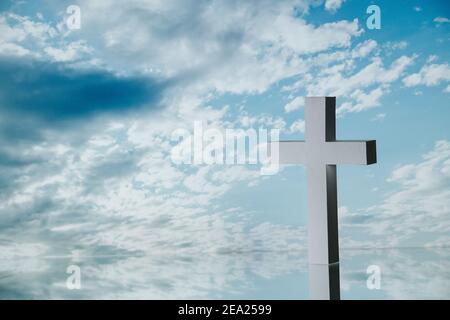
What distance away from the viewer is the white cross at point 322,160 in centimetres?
480

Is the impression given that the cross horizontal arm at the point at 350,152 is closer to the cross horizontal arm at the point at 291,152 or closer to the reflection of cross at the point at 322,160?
the reflection of cross at the point at 322,160

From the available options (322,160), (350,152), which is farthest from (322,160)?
(350,152)

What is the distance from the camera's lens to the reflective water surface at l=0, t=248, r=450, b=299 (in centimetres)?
409

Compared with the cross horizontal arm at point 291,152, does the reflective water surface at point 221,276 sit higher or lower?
lower

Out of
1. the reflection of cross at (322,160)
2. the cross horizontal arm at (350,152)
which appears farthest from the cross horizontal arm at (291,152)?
the cross horizontal arm at (350,152)

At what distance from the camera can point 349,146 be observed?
4801 millimetres

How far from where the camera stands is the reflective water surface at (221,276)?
4.09m

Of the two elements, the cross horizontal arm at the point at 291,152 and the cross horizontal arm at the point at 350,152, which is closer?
the cross horizontal arm at the point at 350,152

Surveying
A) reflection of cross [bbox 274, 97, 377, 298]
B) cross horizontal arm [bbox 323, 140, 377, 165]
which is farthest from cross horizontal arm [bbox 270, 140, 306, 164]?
cross horizontal arm [bbox 323, 140, 377, 165]

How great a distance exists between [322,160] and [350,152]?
0.52 feet

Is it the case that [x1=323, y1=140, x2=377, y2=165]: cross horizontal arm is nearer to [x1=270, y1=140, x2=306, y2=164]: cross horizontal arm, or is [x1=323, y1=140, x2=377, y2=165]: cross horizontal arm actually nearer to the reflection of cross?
the reflection of cross

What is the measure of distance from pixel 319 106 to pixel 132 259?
4.71ft
